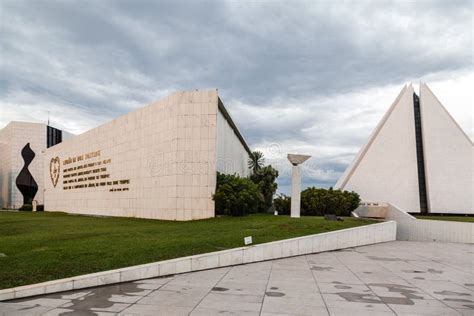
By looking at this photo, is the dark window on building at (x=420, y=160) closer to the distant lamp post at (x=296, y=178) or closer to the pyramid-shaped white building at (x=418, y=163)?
the pyramid-shaped white building at (x=418, y=163)

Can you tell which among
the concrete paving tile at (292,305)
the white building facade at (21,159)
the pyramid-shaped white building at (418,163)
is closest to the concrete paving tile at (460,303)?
the concrete paving tile at (292,305)

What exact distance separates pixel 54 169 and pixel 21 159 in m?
29.7

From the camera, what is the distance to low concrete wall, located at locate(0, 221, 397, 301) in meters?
6.57

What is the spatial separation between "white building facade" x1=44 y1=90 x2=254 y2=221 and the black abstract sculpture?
129 feet

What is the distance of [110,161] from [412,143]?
88.0 ft

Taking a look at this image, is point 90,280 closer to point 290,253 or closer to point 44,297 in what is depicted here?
point 44,297

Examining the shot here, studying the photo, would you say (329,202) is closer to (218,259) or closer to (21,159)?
→ (218,259)

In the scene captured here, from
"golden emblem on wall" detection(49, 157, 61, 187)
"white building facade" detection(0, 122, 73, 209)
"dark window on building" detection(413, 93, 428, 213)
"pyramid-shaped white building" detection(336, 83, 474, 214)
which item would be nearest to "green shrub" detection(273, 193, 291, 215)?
"pyramid-shaped white building" detection(336, 83, 474, 214)

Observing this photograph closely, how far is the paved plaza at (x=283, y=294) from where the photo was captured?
18.3ft

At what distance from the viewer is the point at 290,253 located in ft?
37.2

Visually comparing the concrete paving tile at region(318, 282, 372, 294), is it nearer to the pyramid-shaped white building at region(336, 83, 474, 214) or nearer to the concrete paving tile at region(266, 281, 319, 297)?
the concrete paving tile at region(266, 281, 319, 297)

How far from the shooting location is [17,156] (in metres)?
64.8

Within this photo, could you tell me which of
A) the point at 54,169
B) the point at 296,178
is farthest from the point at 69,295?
the point at 54,169

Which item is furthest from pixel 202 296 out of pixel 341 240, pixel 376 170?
pixel 376 170
